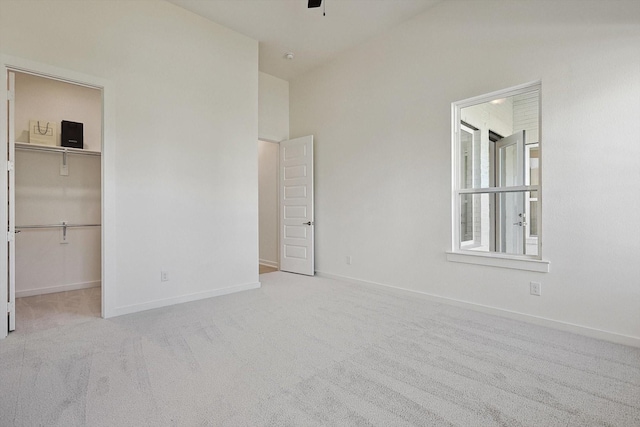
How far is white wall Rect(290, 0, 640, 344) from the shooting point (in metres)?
2.58

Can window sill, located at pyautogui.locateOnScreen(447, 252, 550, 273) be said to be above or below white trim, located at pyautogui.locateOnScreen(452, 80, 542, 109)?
below

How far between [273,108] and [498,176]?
371 cm

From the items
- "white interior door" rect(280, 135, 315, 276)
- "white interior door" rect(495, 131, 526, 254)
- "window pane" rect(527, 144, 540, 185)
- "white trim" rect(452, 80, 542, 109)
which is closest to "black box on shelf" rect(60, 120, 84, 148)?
"white interior door" rect(280, 135, 315, 276)

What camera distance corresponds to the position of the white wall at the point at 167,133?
10.1ft

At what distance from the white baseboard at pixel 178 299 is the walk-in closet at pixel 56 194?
550 millimetres

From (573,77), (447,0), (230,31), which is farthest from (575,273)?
(230,31)

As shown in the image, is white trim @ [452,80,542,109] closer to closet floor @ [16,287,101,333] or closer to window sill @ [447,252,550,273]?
window sill @ [447,252,550,273]

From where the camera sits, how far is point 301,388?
1.92 meters

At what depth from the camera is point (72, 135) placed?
4.14m

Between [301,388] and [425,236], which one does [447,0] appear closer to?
[425,236]

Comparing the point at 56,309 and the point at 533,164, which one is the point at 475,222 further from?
the point at 56,309

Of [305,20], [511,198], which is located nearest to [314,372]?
[511,198]

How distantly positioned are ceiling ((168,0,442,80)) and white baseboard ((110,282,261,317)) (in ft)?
11.0

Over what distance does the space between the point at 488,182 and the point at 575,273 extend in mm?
1182
